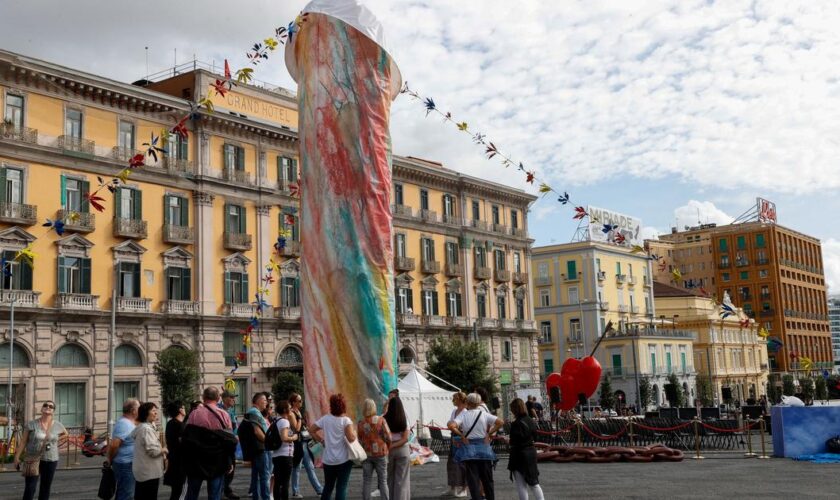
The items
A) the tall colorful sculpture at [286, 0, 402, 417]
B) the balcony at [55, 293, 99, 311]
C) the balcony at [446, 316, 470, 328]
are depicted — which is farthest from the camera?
the balcony at [446, 316, 470, 328]

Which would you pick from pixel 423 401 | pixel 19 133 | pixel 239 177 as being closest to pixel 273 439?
pixel 423 401

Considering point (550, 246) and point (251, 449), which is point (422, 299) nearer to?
point (550, 246)

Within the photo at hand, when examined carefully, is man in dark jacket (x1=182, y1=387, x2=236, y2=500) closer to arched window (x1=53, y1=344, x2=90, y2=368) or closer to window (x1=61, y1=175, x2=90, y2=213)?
arched window (x1=53, y1=344, x2=90, y2=368)

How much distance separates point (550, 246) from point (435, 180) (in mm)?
24043

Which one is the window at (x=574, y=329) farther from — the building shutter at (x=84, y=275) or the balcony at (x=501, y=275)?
the building shutter at (x=84, y=275)

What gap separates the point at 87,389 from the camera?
36.9 m

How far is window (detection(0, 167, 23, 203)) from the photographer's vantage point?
34906 mm

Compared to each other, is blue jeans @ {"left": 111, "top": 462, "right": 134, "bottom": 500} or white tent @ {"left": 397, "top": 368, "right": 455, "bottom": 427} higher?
white tent @ {"left": 397, "top": 368, "right": 455, "bottom": 427}

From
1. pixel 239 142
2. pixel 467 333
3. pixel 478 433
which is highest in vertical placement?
pixel 239 142

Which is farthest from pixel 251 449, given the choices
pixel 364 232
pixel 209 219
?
pixel 209 219

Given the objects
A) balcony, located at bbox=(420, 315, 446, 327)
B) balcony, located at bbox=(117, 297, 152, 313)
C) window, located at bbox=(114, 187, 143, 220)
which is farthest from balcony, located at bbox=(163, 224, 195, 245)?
balcony, located at bbox=(420, 315, 446, 327)

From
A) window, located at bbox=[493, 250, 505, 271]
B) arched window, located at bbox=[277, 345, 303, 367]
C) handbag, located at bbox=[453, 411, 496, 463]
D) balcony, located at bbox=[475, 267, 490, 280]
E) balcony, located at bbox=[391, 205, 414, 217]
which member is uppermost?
balcony, located at bbox=[391, 205, 414, 217]

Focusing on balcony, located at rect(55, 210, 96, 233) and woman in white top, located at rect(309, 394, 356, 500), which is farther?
balcony, located at rect(55, 210, 96, 233)

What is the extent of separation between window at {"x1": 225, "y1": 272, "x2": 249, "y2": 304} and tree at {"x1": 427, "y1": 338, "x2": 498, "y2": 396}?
1016cm
